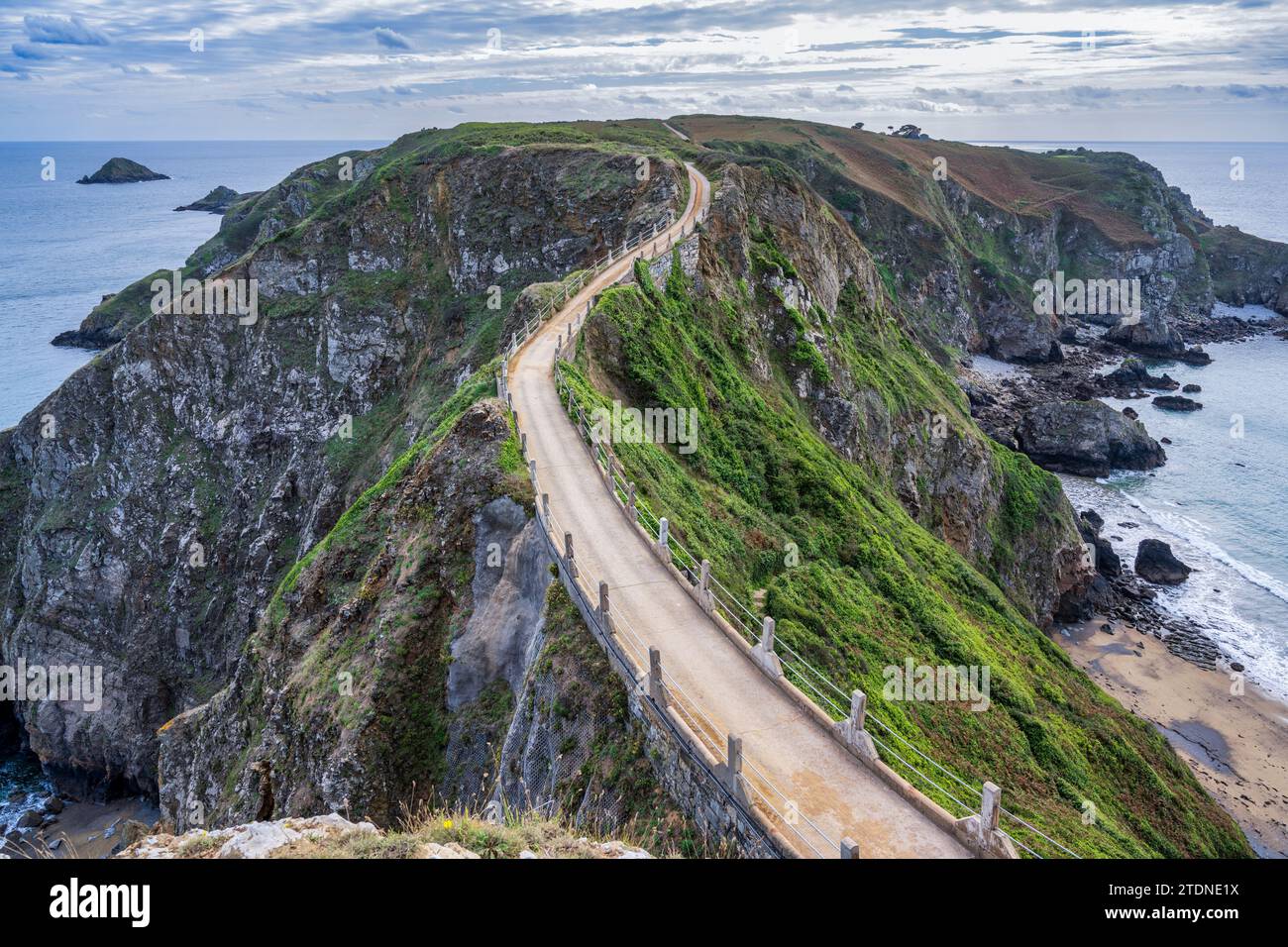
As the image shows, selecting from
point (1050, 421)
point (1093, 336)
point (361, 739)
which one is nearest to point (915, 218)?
point (1093, 336)

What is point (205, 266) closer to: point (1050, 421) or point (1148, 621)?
point (1050, 421)

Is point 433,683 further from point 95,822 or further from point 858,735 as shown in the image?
point 95,822

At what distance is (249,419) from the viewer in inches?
2537

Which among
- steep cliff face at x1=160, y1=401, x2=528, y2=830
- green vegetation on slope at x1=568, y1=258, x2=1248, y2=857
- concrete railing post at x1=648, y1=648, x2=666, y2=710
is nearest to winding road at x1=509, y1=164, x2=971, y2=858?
concrete railing post at x1=648, y1=648, x2=666, y2=710

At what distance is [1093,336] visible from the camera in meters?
127

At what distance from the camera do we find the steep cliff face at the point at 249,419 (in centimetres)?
5688
